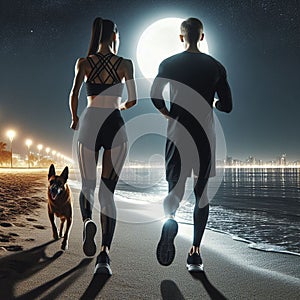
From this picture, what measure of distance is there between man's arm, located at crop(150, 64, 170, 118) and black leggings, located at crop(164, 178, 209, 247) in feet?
2.66

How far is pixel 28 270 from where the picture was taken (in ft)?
10.6

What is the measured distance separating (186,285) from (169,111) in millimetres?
1829

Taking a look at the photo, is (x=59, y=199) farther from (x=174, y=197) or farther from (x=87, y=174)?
(x=174, y=197)

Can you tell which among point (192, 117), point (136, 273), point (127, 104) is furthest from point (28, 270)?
point (192, 117)

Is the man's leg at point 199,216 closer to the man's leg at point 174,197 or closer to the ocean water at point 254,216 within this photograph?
the man's leg at point 174,197

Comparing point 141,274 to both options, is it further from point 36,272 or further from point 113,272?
point 36,272

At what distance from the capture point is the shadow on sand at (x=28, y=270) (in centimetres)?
Answer: 262

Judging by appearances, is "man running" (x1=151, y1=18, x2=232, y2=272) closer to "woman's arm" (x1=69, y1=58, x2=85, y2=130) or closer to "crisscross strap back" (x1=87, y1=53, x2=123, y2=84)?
"crisscross strap back" (x1=87, y1=53, x2=123, y2=84)

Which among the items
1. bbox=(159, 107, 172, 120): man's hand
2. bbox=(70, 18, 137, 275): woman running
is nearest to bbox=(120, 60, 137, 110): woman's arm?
bbox=(70, 18, 137, 275): woman running

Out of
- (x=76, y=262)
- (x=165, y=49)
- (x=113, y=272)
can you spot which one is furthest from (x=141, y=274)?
(x=165, y=49)

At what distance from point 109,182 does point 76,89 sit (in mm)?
1076

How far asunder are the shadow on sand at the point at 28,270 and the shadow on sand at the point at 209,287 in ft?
3.80

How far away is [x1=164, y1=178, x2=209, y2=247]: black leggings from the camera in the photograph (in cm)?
A: 362

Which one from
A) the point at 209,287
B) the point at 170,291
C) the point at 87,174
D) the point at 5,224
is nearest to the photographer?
the point at 170,291
